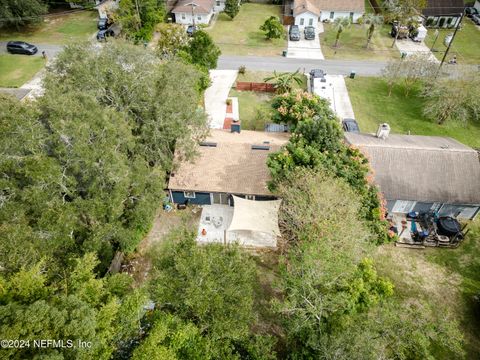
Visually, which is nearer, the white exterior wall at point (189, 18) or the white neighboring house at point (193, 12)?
the white neighboring house at point (193, 12)

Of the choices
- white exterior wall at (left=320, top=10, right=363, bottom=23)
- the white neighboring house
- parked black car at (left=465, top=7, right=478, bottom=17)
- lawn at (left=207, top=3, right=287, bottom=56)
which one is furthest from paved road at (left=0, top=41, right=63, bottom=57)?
parked black car at (left=465, top=7, right=478, bottom=17)

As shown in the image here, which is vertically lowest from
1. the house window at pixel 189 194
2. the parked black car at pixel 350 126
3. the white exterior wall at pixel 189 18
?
the house window at pixel 189 194

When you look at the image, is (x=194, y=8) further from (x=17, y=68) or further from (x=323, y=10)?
(x=17, y=68)

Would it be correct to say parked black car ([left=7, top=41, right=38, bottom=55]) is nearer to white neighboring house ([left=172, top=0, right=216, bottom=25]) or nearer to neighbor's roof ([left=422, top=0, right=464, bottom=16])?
white neighboring house ([left=172, top=0, right=216, bottom=25])

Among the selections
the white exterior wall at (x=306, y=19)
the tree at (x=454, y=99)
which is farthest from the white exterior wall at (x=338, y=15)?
the tree at (x=454, y=99)

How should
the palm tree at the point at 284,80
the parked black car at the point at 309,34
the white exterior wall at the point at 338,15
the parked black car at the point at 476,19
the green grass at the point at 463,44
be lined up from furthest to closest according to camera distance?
the parked black car at the point at 476,19, the white exterior wall at the point at 338,15, the parked black car at the point at 309,34, the green grass at the point at 463,44, the palm tree at the point at 284,80

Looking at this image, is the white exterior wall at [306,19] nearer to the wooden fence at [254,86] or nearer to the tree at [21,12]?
the wooden fence at [254,86]

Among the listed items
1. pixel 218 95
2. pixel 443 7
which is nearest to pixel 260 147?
pixel 218 95

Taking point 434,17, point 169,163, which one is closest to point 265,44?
point 434,17
